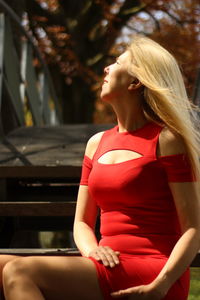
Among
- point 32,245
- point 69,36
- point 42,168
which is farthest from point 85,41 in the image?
point 42,168

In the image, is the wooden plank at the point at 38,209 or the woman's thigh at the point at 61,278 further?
the wooden plank at the point at 38,209

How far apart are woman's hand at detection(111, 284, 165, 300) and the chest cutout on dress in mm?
475

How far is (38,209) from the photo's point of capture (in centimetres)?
387

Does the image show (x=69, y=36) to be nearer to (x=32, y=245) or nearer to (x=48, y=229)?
(x=32, y=245)

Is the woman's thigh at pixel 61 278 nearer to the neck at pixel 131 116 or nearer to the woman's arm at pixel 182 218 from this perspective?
the woman's arm at pixel 182 218

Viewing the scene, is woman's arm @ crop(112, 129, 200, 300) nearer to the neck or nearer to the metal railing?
the neck

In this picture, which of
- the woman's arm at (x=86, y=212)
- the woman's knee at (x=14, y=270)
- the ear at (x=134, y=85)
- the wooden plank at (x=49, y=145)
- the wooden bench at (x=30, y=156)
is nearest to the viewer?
the woman's knee at (x=14, y=270)

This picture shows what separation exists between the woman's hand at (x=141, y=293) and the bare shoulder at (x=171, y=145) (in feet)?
1.55

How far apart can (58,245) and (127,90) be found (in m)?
7.31

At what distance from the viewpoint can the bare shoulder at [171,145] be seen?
7.52 ft

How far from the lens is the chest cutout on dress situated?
92.5 inches

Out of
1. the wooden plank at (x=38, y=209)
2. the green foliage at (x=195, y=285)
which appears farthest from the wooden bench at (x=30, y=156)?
the green foliage at (x=195, y=285)

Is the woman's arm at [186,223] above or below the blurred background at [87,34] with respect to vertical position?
above

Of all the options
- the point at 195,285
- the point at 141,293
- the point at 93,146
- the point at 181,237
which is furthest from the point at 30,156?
the point at 141,293
